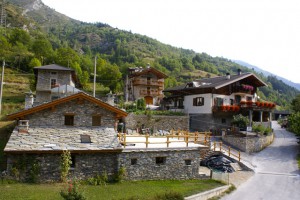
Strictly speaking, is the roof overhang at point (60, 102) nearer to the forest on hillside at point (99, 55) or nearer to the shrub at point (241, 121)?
the shrub at point (241, 121)

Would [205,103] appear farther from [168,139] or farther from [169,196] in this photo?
[169,196]

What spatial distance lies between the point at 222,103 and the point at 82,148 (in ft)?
89.9

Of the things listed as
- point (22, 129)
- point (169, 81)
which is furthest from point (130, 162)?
point (169, 81)

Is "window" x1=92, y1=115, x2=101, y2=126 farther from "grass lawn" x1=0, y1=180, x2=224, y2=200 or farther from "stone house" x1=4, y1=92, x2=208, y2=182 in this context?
"grass lawn" x1=0, y1=180, x2=224, y2=200

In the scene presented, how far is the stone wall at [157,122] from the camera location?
116 ft

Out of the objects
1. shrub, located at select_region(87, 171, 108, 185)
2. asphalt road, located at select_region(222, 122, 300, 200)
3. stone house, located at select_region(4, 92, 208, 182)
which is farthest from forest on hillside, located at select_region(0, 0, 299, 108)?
shrub, located at select_region(87, 171, 108, 185)

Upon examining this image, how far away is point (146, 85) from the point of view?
5275 cm

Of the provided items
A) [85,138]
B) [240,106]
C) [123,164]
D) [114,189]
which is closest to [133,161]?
[123,164]

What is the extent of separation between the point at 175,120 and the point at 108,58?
90726 millimetres

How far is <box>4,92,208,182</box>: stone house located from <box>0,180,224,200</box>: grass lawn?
1.03 m

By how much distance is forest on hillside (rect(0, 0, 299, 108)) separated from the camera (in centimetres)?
6725

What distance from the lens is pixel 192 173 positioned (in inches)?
827

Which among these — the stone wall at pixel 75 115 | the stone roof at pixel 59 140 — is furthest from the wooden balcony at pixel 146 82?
the stone roof at pixel 59 140

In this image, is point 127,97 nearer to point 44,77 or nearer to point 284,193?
point 44,77
